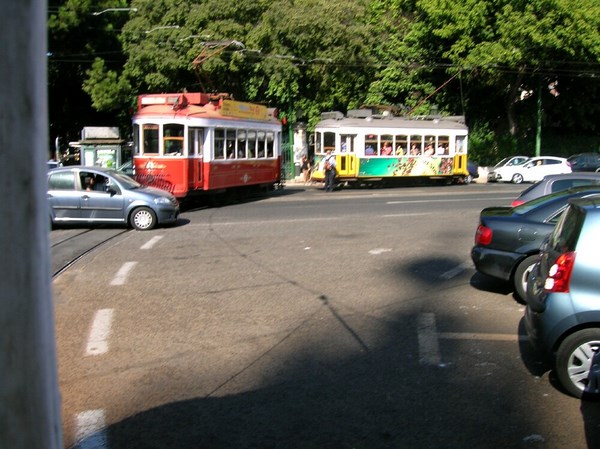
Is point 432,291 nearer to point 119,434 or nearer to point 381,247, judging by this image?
point 381,247

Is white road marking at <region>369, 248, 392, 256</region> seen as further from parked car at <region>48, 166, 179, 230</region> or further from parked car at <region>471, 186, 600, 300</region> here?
parked car at <region>48, 166, 179, 230</region>

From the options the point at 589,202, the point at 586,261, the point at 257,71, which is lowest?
the point at 586,261

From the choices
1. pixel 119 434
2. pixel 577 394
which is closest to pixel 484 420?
pixel 577 394

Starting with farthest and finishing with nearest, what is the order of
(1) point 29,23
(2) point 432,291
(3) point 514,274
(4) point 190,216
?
(4) point 190,216
(2) point 432,291
(3) point 514,274
(1) point 29,23

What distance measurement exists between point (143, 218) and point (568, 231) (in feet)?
39.6

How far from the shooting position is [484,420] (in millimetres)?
5156

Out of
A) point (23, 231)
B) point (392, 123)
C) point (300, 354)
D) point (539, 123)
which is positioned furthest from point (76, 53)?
point (23, 231)

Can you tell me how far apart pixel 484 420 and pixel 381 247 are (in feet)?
27.0

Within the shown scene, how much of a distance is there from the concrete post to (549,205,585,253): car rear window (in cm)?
442

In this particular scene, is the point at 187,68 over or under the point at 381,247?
over

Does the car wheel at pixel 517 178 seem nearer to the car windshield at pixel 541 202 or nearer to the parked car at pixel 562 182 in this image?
the parked car at pixel 562 182

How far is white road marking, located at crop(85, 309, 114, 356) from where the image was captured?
7.03 m

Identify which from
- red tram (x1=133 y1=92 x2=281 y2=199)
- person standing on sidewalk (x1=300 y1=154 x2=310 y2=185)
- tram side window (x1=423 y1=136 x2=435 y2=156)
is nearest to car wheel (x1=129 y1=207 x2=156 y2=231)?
red tram (x1=133 y1=92 x2=281 y2=199)

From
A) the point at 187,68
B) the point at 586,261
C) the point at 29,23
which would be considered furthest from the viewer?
the point at 187,68
